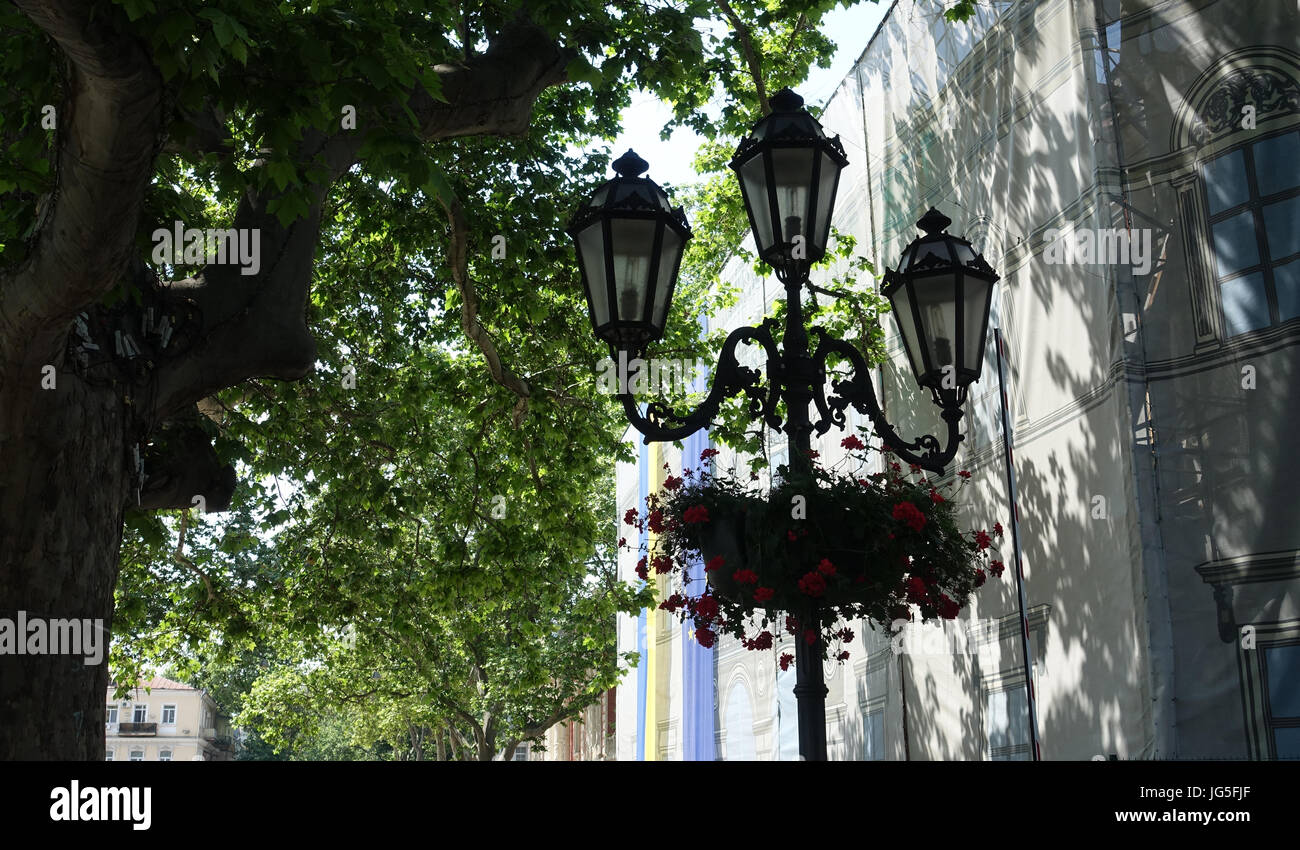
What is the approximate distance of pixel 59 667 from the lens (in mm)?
4633

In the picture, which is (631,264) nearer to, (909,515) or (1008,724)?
(909,515)

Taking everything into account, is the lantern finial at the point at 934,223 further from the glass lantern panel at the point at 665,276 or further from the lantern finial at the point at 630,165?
the lantern finial at the point at 630,165

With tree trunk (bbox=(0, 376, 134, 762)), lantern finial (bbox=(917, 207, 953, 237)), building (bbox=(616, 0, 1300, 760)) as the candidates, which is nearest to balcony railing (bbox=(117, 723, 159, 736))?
building (bbox=(616, 0, 1300, 760))

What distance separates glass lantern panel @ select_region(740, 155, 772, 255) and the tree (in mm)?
1323

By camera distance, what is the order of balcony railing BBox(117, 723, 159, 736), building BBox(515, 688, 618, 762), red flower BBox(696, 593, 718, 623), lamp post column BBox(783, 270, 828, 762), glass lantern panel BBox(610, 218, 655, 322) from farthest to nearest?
balcony railing BBox(117, 723, 159, 736), building BBox(515, 688, 618, 762), glass lantern panel BBox(610, 218, 655, 322), red flower BBox(696, 593, 718, 623), lamp post column BBox(783, 270, 828, 762)

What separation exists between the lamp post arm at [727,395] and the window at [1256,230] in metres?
2.74

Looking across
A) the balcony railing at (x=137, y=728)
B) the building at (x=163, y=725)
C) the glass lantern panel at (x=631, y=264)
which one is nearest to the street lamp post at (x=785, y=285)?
the glass lantern panel at (x=631, y=264)

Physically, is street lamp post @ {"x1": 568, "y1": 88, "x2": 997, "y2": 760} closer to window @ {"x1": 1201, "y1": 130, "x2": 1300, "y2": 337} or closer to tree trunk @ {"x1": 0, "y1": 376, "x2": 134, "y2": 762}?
window @ {"x1": 1201, "y1": 130, "x2": 1300, "y2": 337}

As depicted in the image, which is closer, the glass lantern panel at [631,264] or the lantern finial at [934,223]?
the glass lantern panel at [631,264]

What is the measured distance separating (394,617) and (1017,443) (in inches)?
311

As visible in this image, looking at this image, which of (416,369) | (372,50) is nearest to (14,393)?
(372,50)

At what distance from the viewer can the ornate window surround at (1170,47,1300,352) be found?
18.8 ft

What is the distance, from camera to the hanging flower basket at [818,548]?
13.8ft
